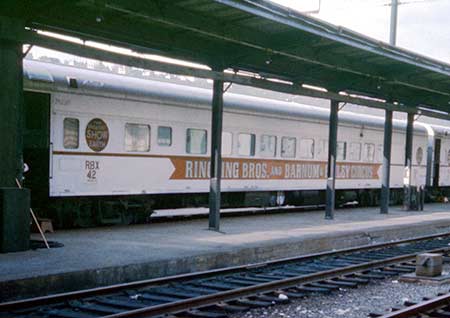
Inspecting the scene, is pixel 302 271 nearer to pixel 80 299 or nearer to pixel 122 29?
pixel 80 299

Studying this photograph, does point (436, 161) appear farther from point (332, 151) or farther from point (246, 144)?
point (246, 144)

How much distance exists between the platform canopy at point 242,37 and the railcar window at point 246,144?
2597 millimetres

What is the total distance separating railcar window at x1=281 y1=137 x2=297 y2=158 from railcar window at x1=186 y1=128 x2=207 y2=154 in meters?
3.35

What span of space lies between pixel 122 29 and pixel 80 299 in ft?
17.1

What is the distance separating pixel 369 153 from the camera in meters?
22.5

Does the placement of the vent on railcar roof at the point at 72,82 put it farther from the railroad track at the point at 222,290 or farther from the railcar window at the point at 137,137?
the railroad track at the point at 222,290

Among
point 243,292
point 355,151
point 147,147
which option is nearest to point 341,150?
point 355,151

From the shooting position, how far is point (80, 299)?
24.2 feet

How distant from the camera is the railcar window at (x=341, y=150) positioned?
2081 cm

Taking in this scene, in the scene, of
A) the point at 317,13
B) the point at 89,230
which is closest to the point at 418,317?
the point at 89,230

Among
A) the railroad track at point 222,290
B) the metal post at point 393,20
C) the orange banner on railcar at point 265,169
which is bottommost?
the railroad track at point 222,290

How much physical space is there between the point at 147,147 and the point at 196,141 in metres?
1.68

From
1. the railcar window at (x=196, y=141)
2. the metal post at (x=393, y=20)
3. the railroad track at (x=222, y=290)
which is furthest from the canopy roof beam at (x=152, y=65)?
the metal post at (x=393, y=20)

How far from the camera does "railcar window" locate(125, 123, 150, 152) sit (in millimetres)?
14070
